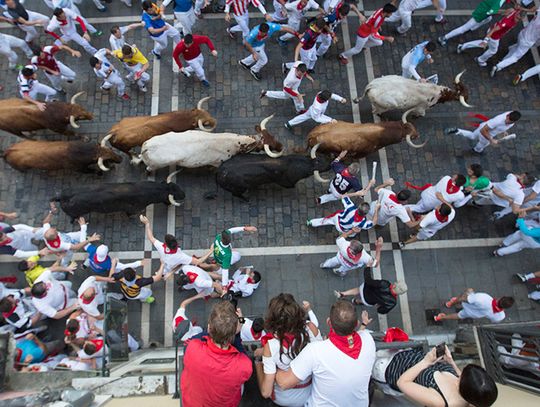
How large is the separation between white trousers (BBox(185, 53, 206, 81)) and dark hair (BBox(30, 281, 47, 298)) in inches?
252

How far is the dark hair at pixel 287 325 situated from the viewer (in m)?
4.46

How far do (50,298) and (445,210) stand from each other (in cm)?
790

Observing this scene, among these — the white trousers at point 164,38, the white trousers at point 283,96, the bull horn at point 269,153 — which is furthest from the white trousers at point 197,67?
the bull horn at point 269,153

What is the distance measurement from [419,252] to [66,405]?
8.25m

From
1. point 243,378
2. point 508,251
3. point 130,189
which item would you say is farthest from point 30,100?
point 508,251

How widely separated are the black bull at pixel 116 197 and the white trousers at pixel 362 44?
6459 mm

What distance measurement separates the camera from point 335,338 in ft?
14.5

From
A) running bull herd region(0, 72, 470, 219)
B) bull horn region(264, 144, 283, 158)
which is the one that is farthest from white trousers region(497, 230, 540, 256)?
bull horn region(264, 144, 283, 158)

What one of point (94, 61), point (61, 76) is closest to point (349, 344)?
point (94, 61)

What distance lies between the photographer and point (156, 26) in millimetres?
10070

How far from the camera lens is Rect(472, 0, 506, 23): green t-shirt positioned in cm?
1089

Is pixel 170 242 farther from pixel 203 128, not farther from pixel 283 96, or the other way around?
pixel 283 96

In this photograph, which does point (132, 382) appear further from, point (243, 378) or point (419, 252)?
point (419, 252)

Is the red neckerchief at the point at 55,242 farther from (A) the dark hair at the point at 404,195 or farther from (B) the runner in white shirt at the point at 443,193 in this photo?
(B) the runner in white shirt at the point at 443,193
